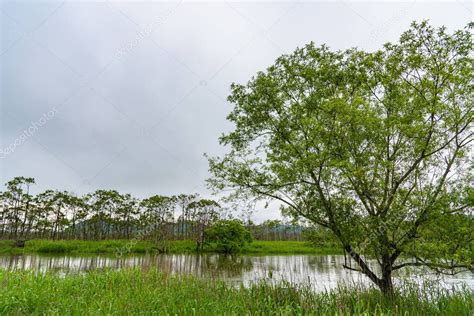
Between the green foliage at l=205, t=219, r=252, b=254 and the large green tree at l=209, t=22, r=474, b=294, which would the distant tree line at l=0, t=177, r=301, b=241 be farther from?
the large green tree at l=209, t=22, r=474, b=294

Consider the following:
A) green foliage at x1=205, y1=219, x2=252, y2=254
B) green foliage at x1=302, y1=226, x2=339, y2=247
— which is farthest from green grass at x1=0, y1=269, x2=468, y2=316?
green foliage at x1=205, y1=219, x2=252, y2=254

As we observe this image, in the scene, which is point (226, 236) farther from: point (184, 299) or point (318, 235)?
point (184, 299)

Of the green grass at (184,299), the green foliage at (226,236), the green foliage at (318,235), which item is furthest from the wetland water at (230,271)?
the green foliage at (226,236)

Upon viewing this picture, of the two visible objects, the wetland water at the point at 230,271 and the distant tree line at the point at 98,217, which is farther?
the distant tree line at the point at 98,217

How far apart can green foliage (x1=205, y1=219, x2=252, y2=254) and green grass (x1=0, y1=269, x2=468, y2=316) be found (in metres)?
29.8

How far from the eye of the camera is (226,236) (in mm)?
40281

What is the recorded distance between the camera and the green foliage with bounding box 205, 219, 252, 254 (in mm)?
39562

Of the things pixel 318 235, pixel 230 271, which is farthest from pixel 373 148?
pixel 230 271

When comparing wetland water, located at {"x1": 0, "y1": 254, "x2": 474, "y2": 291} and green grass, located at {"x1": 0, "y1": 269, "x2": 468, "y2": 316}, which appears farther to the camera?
wetland water, located at {"x1": 0, "y1": 254, "x2": 474, "y2": 291}

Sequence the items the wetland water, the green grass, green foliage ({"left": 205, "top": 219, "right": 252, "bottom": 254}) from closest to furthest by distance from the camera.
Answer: the green grass → the wetland water → green foliage ({"left": 205, "top": 219, "right": 252, "bottom": 254})

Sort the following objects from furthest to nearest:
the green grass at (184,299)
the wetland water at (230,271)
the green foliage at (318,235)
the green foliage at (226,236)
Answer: the green foliage at (226,236), the wetland water at (230,271), the green foliage at (318,235), the green grass at (184,299)

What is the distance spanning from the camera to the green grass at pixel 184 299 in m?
5.97

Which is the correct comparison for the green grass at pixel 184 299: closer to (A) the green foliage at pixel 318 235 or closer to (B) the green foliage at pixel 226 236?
(A) the green foliage at pixel 318 235

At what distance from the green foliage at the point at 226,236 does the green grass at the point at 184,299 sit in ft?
97.9
